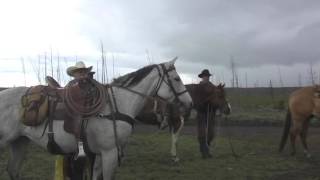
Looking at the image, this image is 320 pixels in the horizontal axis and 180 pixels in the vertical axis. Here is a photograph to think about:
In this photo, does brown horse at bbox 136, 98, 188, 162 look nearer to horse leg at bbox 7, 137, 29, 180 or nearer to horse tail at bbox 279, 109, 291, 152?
horse leg at bbox 7, 137, 29, 180

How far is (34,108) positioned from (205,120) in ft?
20.1

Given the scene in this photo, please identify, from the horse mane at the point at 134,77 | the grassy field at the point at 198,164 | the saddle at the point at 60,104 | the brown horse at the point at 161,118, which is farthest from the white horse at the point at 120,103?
the grassy field at the point at 198,164

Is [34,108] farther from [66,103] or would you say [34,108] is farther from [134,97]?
[134,97]

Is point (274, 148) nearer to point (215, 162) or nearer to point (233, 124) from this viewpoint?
point (215, 162)

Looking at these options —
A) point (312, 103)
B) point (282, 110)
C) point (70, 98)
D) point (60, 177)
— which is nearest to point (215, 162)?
point (312, 103)

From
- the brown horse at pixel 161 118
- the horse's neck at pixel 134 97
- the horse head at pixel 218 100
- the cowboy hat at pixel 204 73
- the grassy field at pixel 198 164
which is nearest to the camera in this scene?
the horse's neck at pixel 134 97

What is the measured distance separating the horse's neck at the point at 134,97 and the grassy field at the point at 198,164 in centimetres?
282

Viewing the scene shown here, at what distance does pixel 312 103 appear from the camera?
38.8 feet

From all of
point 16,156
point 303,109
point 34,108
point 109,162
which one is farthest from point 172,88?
point 303,109

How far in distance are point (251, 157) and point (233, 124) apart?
909 centimetres

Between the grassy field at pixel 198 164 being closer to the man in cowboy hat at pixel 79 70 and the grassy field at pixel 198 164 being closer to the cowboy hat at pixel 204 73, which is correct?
the cowboy hat at pixel 204 73

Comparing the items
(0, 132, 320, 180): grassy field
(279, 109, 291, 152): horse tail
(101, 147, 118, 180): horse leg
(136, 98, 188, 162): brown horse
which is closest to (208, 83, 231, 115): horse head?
(136, 98, 188, 162): brown horse

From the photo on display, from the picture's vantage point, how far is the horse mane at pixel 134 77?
256 inches

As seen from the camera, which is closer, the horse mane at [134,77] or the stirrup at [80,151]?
the stirrup at [80,151]
